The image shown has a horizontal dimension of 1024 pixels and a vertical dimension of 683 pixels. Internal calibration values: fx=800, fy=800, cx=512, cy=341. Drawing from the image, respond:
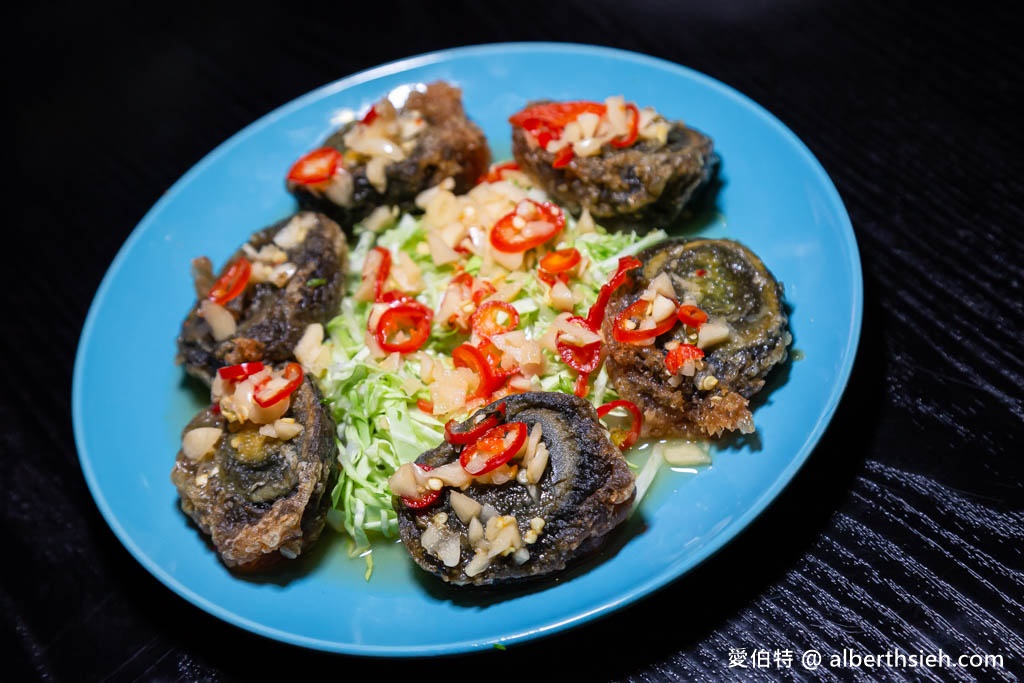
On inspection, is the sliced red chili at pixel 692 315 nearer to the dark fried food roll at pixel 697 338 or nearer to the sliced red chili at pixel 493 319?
the dark fried food roll at pixel 697 338

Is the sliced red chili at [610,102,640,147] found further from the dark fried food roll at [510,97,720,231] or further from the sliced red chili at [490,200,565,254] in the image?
the sliced red chili at [490,200,565,254]

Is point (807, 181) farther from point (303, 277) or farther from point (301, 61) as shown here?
point (301, 61)

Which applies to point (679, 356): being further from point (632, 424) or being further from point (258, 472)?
point (258, 472)

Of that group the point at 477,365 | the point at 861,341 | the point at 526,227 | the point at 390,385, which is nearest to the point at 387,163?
the point at 526,227

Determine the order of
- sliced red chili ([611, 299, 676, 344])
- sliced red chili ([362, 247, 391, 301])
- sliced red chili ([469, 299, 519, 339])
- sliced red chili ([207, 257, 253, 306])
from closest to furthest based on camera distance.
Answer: sliced red chili ([611, 299, 676, 344]) < sliced red chili ([469, 299, 519, 339]) < sliced red chili ([207, 257, 253, 306]) < sliced red chili ([362, 247, 391, 301])

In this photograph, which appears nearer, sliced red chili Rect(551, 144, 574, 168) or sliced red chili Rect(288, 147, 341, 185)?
sliced red chili Rect(551, 144, 574, 168)

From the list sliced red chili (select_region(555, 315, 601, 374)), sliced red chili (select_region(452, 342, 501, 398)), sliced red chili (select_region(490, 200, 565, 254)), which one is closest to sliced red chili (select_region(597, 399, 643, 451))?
sliced red chili (select_region(555, 315, 601, 374))

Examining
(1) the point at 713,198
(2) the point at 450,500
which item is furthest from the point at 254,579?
(1) the point at 713,198
